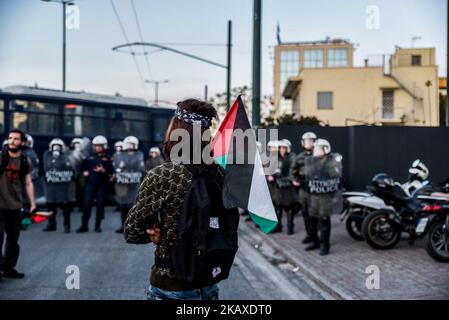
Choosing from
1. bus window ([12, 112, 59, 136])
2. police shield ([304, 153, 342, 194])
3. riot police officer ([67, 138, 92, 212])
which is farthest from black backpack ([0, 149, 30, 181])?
bus window ([12, 112, 59, 136])

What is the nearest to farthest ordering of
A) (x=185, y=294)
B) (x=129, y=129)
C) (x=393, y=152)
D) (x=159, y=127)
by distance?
1. (x=185, y=294)
2. (x=393, y=152)
3. (x=129, y=129)
4. (x=159, y=127)

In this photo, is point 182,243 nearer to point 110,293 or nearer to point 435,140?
point 110,293

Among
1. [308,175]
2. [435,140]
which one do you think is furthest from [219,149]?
[435,140]

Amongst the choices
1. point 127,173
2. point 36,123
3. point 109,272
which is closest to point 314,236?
point 109,272

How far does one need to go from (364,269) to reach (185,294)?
573 cm

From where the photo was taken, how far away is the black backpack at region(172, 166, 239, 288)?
328cm

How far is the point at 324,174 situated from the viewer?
10062 mm

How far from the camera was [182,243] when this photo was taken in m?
3.29

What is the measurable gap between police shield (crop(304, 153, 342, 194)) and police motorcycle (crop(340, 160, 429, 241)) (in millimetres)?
665
